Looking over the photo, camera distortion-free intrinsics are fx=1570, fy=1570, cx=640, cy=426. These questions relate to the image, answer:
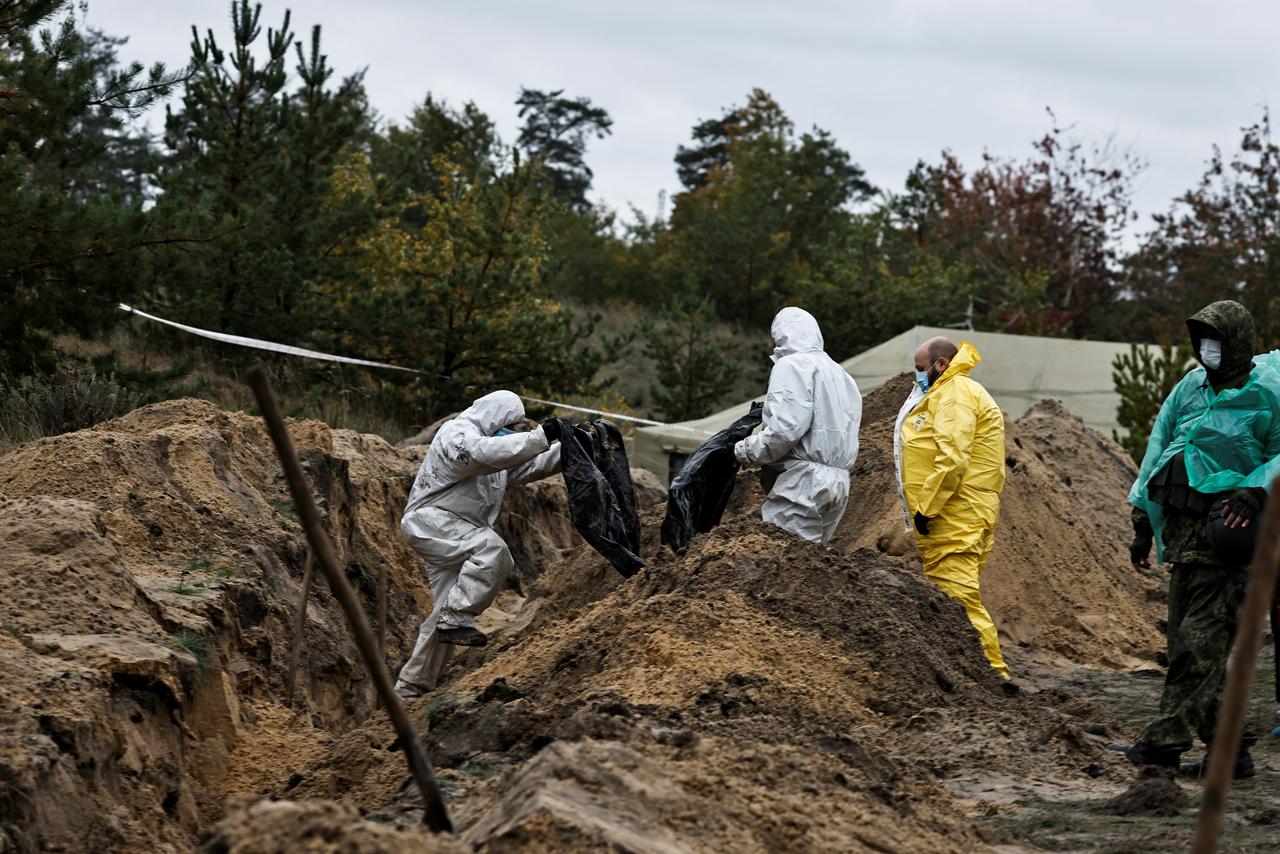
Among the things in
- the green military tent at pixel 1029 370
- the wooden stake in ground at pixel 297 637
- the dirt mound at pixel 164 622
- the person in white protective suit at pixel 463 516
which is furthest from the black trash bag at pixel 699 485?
the green military tent at pixel 1029 370

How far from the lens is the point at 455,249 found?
2167 cm

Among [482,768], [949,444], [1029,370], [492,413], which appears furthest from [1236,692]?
[1029,370]

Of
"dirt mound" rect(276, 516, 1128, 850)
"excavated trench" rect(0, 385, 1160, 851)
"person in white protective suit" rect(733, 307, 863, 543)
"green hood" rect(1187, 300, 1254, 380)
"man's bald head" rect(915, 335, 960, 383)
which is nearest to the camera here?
"dirt mound" rect(276, 516, 1128, 850)

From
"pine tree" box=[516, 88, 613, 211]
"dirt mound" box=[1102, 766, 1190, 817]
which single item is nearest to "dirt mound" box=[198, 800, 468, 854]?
"dirt mound" box=[1102, 766, 1190, 817]

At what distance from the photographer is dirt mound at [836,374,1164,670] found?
38.5 ft

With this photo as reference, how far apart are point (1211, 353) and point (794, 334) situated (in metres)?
2.99

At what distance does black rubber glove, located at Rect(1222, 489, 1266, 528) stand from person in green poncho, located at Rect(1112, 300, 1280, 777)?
0.01 meters

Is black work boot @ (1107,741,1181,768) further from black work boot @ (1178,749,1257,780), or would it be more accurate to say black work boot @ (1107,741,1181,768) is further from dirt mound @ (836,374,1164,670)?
dirt mound @ (836,374,1164,670)

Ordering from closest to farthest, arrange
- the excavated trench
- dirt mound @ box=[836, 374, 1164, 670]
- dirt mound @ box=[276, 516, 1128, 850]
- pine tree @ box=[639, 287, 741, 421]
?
dirt mound @ box=[276, 516, 1128, 850]
the excavated trench
dirt mound @ box=[836, 374, 1164, 670]
pine tree @ box=[639, 287, 741, 421]

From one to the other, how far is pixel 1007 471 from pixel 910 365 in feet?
24.9

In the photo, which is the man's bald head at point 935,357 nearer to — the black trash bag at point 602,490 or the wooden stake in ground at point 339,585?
the black trash bag at point 602,490

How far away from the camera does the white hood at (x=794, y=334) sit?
28.6 feet

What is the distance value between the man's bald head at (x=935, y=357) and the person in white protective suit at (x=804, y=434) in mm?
414

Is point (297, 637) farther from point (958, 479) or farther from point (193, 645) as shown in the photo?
point (958, 479)
